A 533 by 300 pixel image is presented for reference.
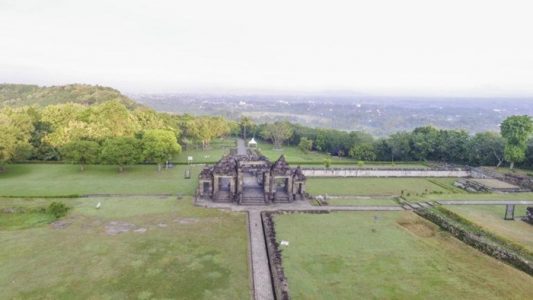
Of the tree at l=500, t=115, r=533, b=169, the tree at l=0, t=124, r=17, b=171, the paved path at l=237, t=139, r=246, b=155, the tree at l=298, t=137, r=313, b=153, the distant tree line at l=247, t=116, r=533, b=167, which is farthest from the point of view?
the tree at l=298, t=137, r=313, b=153

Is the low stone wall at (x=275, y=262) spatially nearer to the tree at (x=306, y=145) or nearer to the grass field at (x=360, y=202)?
the grass field at (x=360, y=202)

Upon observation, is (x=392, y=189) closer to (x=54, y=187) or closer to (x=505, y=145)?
(x=505, y=145)

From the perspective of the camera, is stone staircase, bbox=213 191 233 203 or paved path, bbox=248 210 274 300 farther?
stone staircase, bbox=213 191 233 203

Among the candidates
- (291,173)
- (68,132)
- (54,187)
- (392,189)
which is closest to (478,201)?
(392,189)

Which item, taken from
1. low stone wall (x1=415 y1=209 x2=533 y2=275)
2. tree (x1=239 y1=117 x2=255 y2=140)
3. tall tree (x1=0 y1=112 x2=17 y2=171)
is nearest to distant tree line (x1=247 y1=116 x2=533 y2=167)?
tree (x1=239 y1=117 x2=255 y2=140)

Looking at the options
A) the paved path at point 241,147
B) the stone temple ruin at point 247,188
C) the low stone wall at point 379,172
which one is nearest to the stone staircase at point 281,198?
the stone temple ruin at point 247,188

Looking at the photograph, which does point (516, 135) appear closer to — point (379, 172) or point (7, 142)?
point (379, 172)

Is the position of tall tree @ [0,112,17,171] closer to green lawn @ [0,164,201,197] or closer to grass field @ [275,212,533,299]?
green lawn @ [0,164,201,197]
